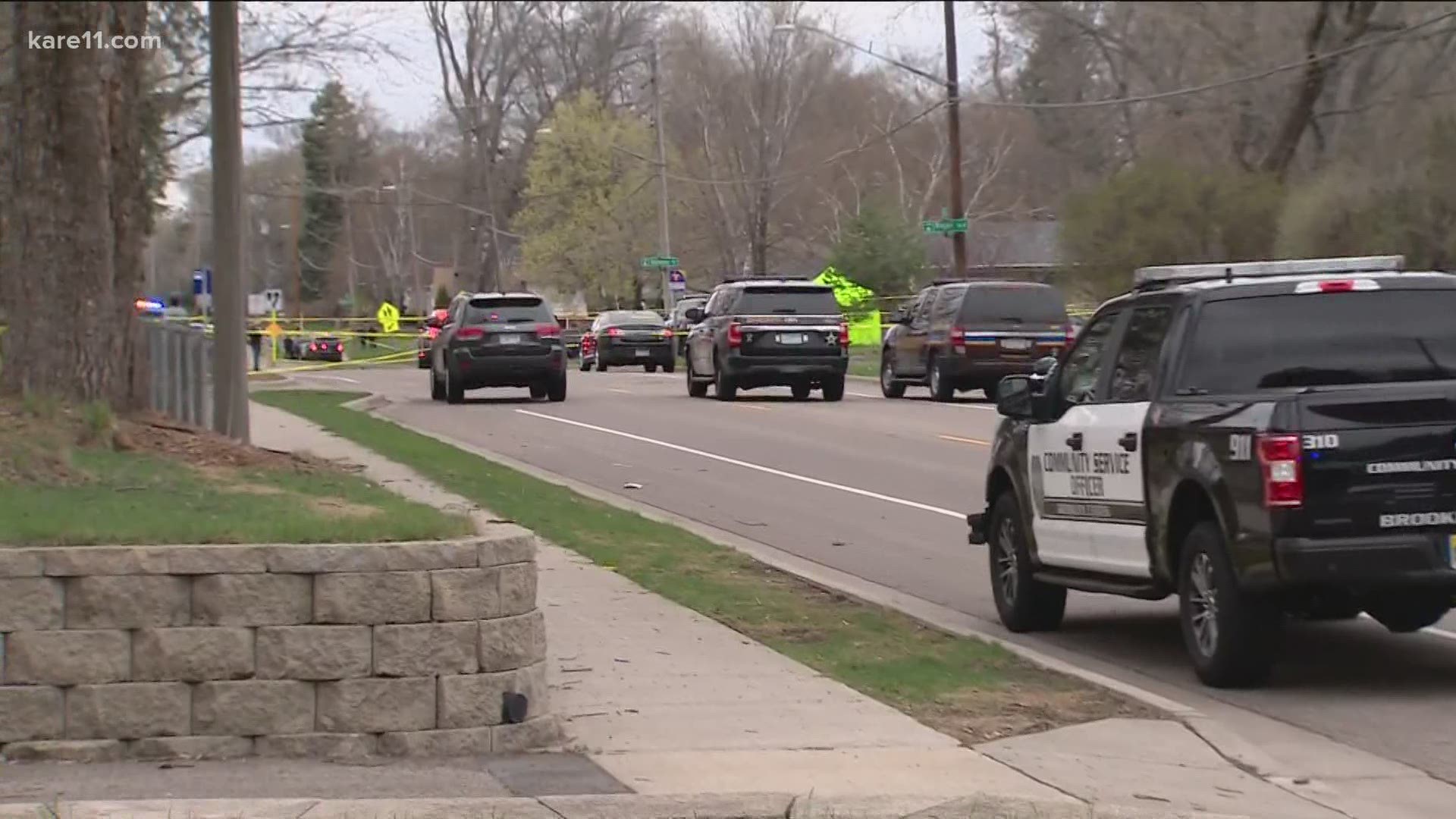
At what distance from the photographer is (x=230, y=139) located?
1541 cm

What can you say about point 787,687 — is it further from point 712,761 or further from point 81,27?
point 81,27

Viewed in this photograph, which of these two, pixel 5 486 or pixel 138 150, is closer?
pixel 5 486

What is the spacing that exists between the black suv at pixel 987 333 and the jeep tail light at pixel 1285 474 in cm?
2154

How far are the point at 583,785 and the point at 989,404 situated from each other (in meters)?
24.3

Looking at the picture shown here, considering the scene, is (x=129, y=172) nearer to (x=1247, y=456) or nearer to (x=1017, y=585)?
(x=1017, y=585)

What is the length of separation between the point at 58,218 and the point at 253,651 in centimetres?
604

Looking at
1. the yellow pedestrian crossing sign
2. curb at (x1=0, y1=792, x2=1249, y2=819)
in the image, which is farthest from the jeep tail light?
the yellow pedestrian crossing sign

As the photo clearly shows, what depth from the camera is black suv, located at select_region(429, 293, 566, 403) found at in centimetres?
3111

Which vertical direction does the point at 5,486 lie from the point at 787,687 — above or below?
above

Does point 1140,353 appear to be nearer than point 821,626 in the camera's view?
Yes

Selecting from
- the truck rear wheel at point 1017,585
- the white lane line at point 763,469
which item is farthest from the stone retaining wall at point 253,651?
the white lane line at point 763,469

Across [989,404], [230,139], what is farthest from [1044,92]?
[230,139]

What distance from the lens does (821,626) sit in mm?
10617

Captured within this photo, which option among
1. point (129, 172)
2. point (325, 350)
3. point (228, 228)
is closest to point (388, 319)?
point (325, 350)
